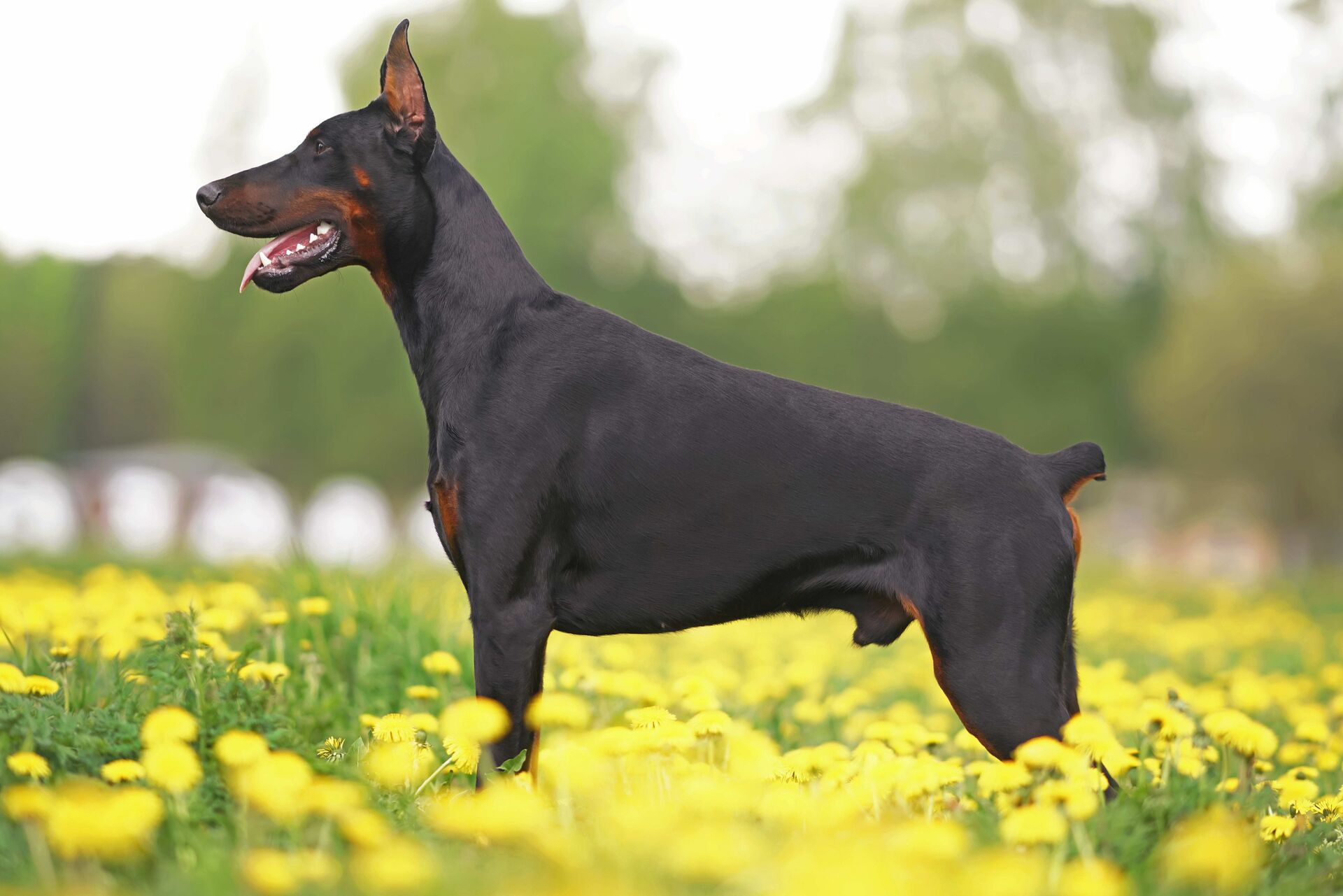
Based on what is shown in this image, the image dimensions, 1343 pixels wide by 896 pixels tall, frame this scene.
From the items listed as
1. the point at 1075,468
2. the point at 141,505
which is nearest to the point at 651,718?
the point at 1075,468

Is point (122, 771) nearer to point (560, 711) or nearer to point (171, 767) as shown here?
point (171, 767)

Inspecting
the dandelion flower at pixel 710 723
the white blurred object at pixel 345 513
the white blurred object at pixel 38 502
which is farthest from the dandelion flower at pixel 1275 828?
the white blurred object at pixel 38 502

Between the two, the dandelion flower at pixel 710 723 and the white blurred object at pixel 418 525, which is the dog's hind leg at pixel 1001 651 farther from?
the white blurred object at pixel 418 525

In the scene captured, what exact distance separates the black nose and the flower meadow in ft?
3.93

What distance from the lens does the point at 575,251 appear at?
22469mm

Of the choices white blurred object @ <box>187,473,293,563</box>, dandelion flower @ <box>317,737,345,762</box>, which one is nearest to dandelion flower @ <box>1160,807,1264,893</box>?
dandelion flower @ <box>317,737,345,762</box>

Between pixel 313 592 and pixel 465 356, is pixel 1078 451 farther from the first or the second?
pixel 313 592

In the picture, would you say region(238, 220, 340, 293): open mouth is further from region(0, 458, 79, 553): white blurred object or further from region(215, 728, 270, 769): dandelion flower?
region(0, 458, 79, 553): white blurred object

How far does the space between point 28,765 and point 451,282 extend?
5.64 ft

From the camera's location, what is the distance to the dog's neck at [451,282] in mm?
3475

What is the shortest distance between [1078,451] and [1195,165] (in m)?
20.8

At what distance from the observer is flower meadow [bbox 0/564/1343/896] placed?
1.93 meters

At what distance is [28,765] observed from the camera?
100.0 inches

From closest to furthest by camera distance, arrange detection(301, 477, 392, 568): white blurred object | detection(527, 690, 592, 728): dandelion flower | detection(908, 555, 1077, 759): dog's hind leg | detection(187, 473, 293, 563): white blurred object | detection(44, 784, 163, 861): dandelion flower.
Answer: detection(44, 784, 163, 861): dandelion flower, detection(527, 690, 592, 728): dandelion flower, detection(908, 555, 1077, 759): dog's hind leg, detection(187, 473, 293, 563): white blurred object, detection(301, 477, 392, 568): white blurred object
